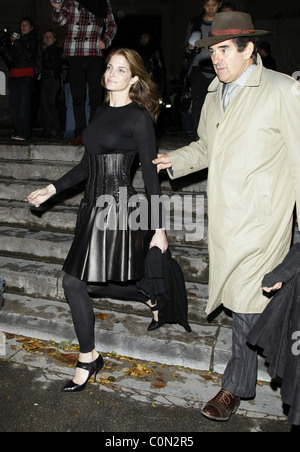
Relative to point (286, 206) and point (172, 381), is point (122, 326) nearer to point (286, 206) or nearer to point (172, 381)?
point (172, 381)

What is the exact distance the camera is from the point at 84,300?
3.50m

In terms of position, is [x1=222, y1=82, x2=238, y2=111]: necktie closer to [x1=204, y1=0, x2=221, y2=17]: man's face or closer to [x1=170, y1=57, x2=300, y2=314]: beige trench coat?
[x1=170, y1=57, x2=300, y2=314]: beige trench coat

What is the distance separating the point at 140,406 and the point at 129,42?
46.5 ft

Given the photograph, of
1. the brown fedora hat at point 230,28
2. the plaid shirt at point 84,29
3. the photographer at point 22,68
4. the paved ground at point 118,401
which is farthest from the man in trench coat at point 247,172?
the photographer at point 22,68

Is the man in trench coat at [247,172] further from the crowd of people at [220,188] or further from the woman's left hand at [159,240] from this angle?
the woman's left hand at [159,240]

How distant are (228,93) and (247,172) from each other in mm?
561

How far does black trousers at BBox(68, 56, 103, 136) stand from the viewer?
7043 mm

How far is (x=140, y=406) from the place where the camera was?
3.46 meters

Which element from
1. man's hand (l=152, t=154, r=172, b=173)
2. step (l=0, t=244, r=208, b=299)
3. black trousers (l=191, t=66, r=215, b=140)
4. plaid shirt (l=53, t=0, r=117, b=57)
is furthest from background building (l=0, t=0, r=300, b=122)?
man's hand (l=152, t=154, r=172, b=173)

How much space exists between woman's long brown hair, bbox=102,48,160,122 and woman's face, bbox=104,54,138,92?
36 millimetres

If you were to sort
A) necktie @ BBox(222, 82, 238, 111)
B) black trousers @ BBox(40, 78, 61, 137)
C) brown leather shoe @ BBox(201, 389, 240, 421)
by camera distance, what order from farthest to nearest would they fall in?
black trousers @ BBox(40, 78, 61, 137), brown leather shoe @ BBox(201, 389, 240, 421), necktie @ BBox(222, 82, 238, 111)

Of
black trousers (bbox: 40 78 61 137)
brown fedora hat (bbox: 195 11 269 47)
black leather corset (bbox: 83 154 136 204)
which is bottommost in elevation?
black leather corset (bbox: 83 154 136 204)
